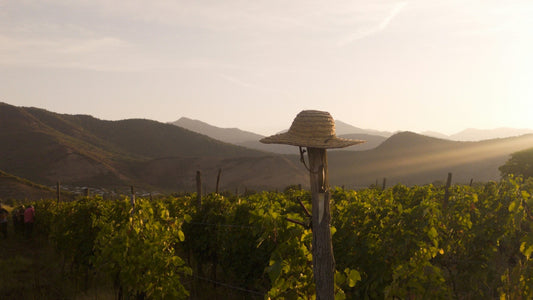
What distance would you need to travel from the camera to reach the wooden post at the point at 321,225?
3.35 m

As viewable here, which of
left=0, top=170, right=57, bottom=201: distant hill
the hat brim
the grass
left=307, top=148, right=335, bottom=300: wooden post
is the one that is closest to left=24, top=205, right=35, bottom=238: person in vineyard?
the grass

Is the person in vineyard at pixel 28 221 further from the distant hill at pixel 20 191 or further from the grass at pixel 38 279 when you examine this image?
the distant hill at pixel 20 191

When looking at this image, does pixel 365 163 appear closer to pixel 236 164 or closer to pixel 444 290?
pixel 236 164

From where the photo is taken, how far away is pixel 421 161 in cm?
6956

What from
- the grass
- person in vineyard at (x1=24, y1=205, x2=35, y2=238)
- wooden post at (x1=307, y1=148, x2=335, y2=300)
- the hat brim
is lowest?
the grass

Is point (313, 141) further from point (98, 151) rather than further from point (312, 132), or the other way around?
point (98, 151)

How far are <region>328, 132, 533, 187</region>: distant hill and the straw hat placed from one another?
54.8 meters

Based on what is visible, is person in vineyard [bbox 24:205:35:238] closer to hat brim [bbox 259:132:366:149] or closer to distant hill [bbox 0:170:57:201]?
hat brim [bbox 259:132:366:149]

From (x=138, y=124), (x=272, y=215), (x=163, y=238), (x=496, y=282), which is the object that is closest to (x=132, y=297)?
(x=163, y=238)

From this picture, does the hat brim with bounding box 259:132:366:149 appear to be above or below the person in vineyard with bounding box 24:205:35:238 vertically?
above

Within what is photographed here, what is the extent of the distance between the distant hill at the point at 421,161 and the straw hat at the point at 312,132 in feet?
180

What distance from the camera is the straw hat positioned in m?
3.17

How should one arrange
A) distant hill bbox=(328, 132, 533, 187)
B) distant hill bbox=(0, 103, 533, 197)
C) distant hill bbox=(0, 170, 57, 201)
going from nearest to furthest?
distant hill bbox=(0, 170, 57, 201)
distant hill bbox=(0, 103, 533, 197)
distant hill bbox=(328, 132, 533, 187)

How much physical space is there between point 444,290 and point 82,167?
63.6m
